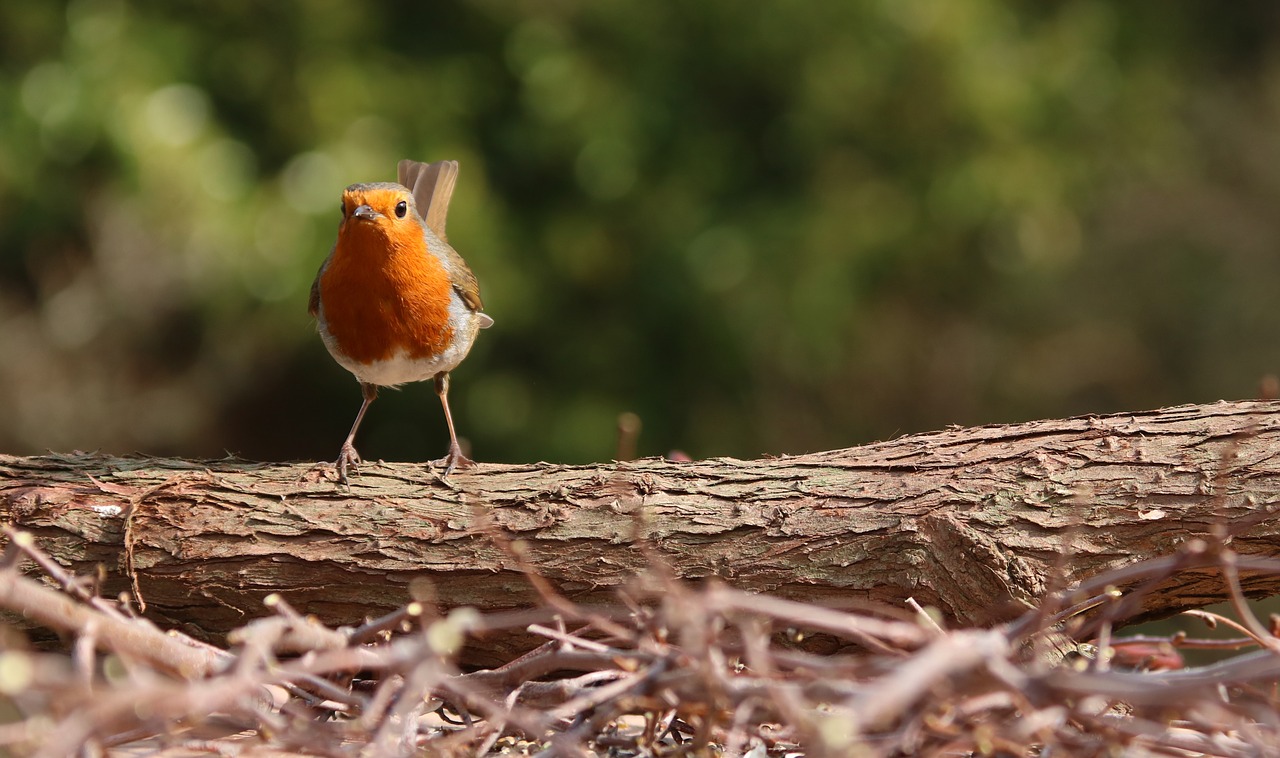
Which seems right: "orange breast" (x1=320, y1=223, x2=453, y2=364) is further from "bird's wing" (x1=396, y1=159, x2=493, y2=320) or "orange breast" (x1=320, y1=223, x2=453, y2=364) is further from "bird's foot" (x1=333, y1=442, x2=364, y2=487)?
"bird's wing" (x1=396, y1=159, x2=493, y2=320)

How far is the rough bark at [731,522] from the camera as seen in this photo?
261 centimetres

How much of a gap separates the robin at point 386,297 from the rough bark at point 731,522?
0.52 metres

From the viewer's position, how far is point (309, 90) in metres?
6.69

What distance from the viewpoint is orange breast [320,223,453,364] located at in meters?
3.49

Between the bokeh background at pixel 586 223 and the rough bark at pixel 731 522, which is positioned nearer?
the rough bark at pixel 731 522

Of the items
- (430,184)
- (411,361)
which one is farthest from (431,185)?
(411,361)

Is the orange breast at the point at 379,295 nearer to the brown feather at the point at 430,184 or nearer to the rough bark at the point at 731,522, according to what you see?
the rough bark at the point at 731,522

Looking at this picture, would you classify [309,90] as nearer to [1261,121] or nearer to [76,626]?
[76,626]

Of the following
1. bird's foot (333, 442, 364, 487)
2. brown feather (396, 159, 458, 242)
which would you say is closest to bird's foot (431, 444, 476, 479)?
bird's foot (333, 442, 364, 487)

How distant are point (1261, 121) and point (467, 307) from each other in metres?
6.55

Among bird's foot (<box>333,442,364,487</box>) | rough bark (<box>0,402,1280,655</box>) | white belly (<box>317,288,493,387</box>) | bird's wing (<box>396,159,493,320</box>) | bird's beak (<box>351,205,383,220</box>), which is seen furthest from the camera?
bird's wing (<box>396,159,493,320</box>)

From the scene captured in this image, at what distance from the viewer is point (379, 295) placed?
3.51 m

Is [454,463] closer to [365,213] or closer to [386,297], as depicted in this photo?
[386,297]

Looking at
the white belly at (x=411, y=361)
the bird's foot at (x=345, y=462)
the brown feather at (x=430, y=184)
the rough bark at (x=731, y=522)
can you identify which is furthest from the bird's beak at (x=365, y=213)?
the brown feather at (x=430, y=184)
